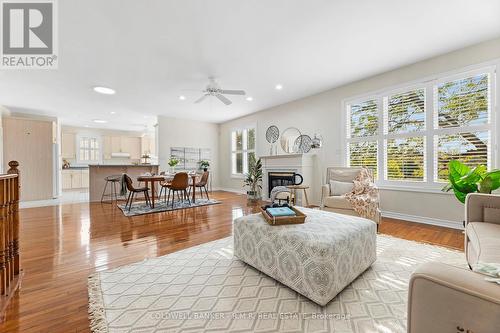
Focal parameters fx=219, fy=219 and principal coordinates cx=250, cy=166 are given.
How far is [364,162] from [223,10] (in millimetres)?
3627

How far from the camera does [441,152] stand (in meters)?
3.43

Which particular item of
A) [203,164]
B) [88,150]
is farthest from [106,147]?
[203,164]

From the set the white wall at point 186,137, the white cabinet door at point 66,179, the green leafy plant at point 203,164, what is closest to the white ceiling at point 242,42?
the white wall at point 186,137

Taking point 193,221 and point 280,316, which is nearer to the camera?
point 280,316

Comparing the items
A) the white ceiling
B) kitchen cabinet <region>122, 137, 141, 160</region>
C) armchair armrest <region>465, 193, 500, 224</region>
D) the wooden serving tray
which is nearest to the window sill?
armchair armrest <region>465, 193, 500, 224</region>

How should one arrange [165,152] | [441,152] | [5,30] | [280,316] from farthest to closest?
[165,152]
[441,152]
[5,30]
[280,316]

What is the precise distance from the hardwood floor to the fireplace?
1151 mm

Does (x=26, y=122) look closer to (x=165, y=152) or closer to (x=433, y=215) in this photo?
(x=165, y=152)

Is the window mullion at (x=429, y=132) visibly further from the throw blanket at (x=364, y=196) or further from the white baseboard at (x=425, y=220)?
the throw blanket at (x=364, y=196)

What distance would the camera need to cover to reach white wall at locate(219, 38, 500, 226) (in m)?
3.24

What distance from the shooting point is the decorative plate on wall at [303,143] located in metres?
5.30

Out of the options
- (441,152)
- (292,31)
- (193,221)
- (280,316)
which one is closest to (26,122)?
(193,221)

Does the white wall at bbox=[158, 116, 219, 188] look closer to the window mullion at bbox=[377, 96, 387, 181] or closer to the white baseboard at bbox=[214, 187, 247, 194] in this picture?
the white baseboard at bbox=[214, 187, 247, 194]

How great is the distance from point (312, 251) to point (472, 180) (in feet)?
8.47
